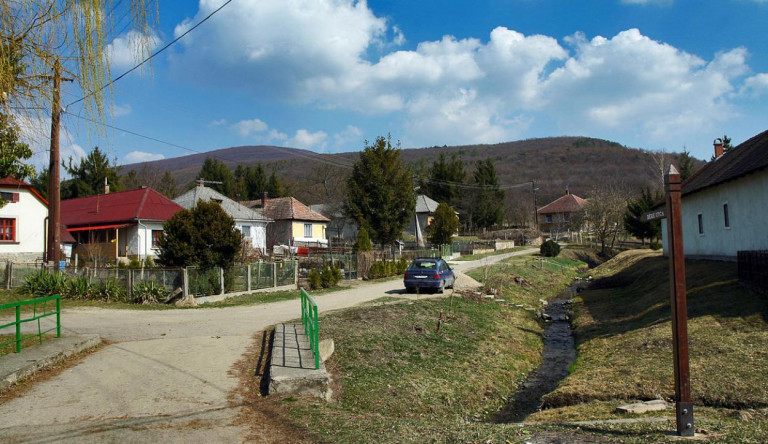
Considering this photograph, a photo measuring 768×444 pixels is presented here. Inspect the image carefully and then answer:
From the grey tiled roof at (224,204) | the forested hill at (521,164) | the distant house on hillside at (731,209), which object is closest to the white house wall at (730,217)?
the distant house on hillside at (731,209)

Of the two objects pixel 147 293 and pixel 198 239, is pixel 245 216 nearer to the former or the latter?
pixel 198 239

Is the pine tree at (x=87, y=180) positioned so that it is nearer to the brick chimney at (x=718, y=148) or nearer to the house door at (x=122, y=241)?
the house door at (x=122, y=241)

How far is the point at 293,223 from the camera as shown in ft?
170

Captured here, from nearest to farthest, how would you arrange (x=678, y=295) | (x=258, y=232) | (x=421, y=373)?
(x=678, y=295)
(x=421, y=373)
(x=258, y=232)

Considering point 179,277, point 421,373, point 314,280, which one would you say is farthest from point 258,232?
point 421,373

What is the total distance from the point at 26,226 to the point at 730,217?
123 feet

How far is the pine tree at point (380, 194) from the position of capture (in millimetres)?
41688

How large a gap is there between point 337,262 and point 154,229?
15317mm

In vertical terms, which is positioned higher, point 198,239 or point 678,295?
point 198,239

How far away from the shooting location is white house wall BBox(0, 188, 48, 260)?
29.8 meters

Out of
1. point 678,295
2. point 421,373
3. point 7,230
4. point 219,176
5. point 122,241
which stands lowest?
point 421,373

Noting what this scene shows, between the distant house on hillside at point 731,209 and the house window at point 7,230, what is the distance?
37.1 m

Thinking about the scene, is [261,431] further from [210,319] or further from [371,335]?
[210,319]

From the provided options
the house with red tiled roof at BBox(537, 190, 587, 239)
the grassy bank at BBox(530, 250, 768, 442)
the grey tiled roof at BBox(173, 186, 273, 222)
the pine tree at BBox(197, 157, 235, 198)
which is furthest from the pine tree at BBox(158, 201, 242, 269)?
the house with red tiled roof at BBox(537, 190, 587, 239)
